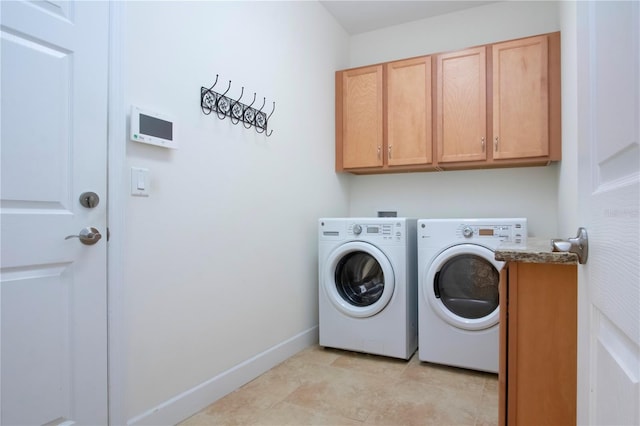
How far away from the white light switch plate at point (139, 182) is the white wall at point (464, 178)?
215cm

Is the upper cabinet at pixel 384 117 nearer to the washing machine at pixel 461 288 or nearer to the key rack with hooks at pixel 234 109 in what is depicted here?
the washing machine at pixel 461 288

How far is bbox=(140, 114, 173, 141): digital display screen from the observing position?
1.52 metres

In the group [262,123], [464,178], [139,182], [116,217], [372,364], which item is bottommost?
[372,364]

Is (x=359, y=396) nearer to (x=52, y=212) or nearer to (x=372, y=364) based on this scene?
(x=372, y=364)

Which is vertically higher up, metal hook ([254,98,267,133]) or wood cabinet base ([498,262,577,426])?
metal hook ([254,98,267,133])

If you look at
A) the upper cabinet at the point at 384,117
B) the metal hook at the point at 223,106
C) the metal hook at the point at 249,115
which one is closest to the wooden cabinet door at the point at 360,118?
the upper cabinet at the point at 384,117

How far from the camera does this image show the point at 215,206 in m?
1.91

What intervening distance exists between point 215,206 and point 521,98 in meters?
2.12

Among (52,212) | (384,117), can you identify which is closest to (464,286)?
(384,117)

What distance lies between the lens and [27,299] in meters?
→ 1.17

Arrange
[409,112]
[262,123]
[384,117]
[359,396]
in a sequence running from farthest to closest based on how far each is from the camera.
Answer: [384,117] → [409,112] → [262,123] → [359,396]

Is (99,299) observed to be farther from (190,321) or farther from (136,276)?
(190,321)

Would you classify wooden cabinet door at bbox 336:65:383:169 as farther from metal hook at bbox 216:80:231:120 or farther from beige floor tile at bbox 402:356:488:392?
beige floor tile at bbox 402:356:488:392

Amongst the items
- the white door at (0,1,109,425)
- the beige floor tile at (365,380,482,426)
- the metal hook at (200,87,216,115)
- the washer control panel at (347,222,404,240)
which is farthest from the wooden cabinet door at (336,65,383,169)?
the white door at (0,1,109,425)
